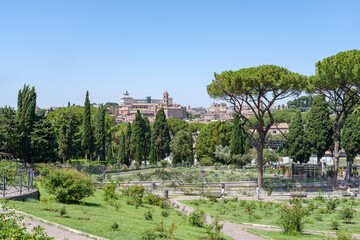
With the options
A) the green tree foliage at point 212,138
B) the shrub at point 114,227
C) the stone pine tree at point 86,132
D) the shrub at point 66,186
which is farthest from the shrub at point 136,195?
the green tree foliage at point 212,138

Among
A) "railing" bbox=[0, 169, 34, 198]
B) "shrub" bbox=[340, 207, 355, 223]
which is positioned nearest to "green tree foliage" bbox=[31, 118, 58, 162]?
"railing" bbox=[0, 169, 34, 198]

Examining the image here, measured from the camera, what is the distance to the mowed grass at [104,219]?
43.1 ft

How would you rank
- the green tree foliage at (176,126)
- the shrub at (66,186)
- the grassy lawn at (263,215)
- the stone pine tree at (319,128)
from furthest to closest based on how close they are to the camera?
Answer: 1. the green tree foliage at (176,126)
2. the stone pine tree at (319,128)
3. the grassy lawn at (263,215)
4. the shrub at (66,186)

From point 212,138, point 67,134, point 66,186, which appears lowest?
point 66,186

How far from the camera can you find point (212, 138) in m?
60.6

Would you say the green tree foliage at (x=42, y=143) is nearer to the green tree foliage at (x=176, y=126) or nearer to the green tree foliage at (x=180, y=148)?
the green tree foliage at (x=180, y=148)

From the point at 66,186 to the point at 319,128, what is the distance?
1436 inches

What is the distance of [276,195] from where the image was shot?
100 ft

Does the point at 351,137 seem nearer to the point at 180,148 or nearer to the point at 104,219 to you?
the point at 180,148

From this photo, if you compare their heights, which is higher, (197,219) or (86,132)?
(86,132)

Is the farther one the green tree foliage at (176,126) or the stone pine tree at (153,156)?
the green tree foliage at (176,126)

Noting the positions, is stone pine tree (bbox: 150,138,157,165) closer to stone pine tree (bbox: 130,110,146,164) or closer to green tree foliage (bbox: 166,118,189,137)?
stone pine tree (bbox: 130,110,146,164)

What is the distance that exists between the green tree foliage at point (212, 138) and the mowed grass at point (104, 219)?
40.5 meters

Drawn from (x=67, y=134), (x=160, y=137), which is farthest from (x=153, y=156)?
(x=67, y=134)
